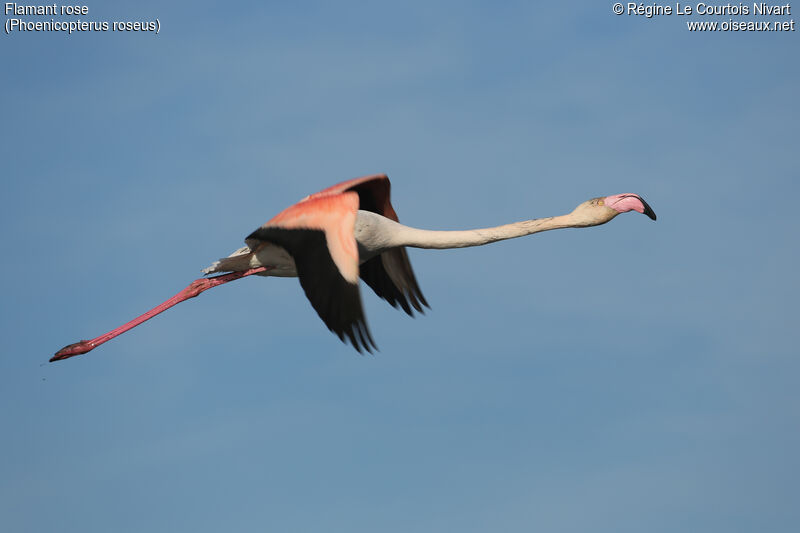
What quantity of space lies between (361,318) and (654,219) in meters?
4.03

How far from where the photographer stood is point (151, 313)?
1487 centimetres

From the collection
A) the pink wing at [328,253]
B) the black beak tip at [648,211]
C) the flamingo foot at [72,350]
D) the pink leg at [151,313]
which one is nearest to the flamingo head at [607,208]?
the black beak tip at [648,211]

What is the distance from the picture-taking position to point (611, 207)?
1358 cm

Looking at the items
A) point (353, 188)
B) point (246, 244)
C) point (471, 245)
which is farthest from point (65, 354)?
point (471, 245)

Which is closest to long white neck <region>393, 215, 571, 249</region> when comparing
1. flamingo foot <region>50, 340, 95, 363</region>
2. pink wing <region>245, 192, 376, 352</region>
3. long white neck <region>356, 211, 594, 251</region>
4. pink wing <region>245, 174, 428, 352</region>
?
long white neck <region>356, 211, 594, 251</region>

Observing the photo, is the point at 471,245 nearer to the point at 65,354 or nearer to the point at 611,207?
the point at 611,207

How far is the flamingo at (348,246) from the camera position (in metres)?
11.7

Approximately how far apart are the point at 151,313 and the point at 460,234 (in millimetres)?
4353

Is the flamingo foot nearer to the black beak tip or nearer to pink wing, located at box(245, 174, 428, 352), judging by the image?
pink wing, located at box(245, 174, 428, 352)

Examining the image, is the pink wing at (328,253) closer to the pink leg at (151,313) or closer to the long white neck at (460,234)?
the long white neck at (460,234)

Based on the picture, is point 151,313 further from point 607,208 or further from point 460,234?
point 607,208

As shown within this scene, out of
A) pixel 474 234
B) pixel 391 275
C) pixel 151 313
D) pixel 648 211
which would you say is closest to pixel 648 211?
pixel 648 211

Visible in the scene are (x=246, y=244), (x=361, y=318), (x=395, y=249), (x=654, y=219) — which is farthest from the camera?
(x=395, y=249)

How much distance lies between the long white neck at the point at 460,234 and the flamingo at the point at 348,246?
12 millimetres
